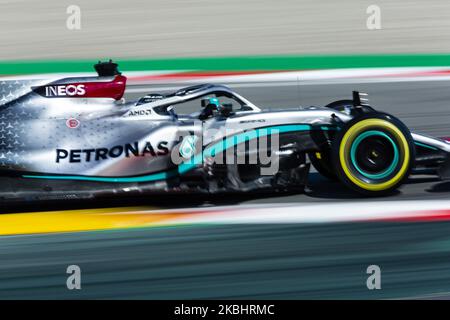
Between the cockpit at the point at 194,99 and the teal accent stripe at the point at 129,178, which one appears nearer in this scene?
the teal accent stripe at the point at 129,178

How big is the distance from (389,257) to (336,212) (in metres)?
0.85

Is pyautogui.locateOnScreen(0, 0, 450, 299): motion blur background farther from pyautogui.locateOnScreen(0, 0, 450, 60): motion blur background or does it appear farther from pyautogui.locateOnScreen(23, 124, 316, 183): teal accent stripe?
pyautogui.locateOnScreen(23, 124, 316, 183): teal accent stripe

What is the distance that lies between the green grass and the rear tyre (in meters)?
4.29

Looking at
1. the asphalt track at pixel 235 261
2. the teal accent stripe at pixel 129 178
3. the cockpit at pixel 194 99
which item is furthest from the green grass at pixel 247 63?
the asphalt track at pixel 235 261

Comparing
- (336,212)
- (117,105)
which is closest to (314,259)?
(336,212)

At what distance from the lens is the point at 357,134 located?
20.1 ft

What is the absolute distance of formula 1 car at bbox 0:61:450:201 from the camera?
6.05m

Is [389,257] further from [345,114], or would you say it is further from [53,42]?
[53,42]

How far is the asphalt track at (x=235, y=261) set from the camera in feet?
15.6

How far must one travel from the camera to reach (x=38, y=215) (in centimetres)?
618

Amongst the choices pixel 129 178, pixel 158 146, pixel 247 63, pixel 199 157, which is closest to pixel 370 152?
pixel 199 157

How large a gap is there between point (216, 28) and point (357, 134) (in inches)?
229

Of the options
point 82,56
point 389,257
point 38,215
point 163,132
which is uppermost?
point 82,56

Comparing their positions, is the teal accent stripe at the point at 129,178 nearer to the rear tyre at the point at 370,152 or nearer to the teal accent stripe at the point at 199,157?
the teal accent stripe at the point at 199,157
